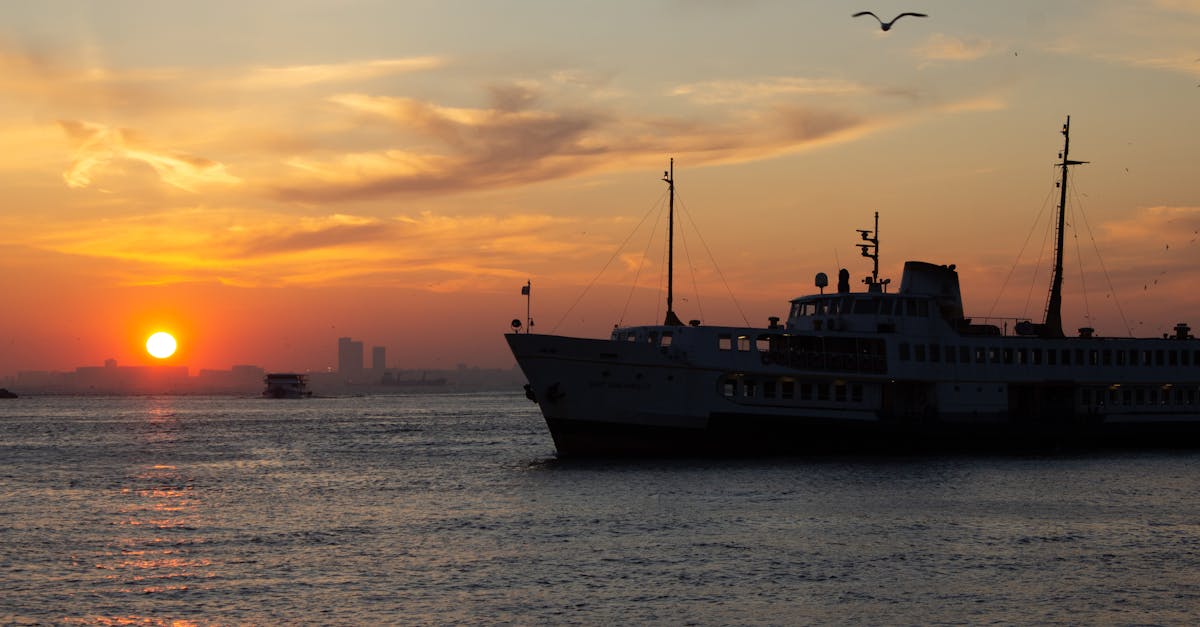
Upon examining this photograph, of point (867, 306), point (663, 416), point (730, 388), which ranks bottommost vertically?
point (663, 416)

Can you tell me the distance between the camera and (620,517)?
43.6 metres

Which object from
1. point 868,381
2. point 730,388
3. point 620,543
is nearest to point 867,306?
point 868,381

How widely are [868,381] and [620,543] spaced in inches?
1135

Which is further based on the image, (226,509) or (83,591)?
(226,509)

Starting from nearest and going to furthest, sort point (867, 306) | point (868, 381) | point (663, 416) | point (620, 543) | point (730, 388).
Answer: point (620, 543) → point (663, 416) → point (730, 388) → point (868, 381) → point (867, 306)

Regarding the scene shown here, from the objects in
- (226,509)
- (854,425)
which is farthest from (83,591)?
(854,425)

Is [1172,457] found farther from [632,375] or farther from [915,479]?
[632,375]

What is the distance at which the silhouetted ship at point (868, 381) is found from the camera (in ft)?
193

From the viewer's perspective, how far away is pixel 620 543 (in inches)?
1510

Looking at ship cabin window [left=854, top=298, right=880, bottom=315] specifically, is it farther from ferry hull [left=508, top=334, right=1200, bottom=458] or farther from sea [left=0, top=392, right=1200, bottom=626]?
sea [left=0, top=392, right=1200, bottom=626]

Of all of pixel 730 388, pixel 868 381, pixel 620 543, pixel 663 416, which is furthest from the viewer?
pixel 868 381

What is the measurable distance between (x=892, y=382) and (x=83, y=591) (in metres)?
44.0

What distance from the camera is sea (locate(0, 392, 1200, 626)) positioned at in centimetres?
2927

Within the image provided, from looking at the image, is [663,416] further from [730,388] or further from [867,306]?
[867,306]
